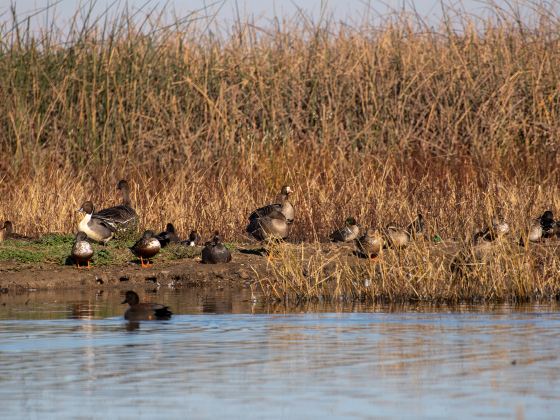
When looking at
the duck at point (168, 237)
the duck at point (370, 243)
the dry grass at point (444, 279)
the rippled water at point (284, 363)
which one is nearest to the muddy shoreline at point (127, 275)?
the duck at point (168, 237)

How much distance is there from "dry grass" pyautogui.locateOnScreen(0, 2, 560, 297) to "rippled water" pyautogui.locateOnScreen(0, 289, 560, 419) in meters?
7.44

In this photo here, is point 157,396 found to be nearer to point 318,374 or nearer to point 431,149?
point 318,374

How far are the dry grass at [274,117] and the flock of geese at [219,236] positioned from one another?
117cm

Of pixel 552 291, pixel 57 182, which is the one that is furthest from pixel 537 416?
pixel 57 182

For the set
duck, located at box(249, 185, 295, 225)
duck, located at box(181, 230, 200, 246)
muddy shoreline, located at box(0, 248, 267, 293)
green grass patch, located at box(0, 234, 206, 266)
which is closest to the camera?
muddy shoreline, located at box(0, 248, 267, 293)

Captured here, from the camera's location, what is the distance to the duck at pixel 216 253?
16375 mm

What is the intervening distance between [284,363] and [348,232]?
27.8 feet

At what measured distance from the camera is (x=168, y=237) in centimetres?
1719

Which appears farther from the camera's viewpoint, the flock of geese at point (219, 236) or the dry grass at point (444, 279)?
the flock of geese at point (219, 236)

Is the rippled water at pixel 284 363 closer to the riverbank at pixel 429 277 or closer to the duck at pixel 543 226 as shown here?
the riverbank at pixel 429 277

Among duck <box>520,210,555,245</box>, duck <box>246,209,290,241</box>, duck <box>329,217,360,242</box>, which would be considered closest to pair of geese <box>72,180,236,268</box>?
duck <box>246,209,290,241</box>

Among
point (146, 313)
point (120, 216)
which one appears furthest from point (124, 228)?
point (146, 313)

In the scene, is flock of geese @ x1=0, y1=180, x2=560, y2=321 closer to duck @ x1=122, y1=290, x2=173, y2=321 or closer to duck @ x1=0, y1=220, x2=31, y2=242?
duck @ x1=0, y1=220, x2=31, y2=242

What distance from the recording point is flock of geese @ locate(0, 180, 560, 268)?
16.0m
